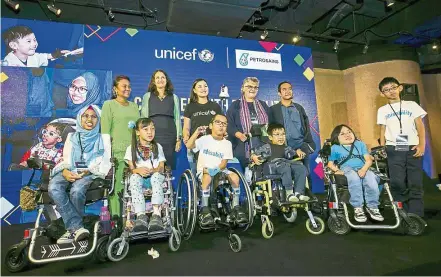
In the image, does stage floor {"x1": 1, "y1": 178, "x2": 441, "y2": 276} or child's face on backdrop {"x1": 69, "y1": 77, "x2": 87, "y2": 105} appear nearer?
stage floor {"x1": 1, "y1": 178, "x2": 441, "y2": 276}

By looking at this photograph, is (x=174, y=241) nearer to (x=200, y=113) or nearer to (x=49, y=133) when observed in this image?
(x=200, y=113)

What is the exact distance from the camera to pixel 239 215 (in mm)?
2354

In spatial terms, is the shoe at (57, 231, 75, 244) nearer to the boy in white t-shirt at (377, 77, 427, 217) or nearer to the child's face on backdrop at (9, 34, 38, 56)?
the child's face on backdrop at (9, 34, 38, 56)

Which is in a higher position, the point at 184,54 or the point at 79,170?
the point at 184,54

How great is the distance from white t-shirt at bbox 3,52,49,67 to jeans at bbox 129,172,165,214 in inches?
107

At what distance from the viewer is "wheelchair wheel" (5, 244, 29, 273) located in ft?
6.42

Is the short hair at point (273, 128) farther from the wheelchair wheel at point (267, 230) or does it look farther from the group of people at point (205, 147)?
the wheelchair wheel at point (267, 230)

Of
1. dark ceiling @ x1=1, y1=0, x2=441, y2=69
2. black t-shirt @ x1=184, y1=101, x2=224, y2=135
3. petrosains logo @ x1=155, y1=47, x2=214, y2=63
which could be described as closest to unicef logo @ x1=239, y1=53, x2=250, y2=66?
petrosains logo @ x1=155, y1=47, x2=214, y2=63

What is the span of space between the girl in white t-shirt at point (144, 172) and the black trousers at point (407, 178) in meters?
2.56

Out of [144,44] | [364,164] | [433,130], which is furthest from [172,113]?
[433,130]

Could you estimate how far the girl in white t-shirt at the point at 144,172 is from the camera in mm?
2203

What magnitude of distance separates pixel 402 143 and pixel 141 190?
2.81m

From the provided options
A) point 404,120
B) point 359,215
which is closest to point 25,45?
point 359,215

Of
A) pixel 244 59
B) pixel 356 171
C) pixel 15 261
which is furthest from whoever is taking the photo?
pixel 244 59
